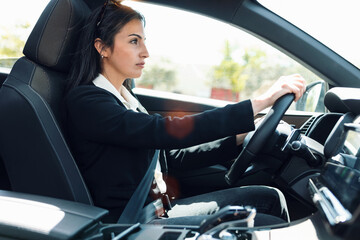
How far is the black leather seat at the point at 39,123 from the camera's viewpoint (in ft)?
4.41

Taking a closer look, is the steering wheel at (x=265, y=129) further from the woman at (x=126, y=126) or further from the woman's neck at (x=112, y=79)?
the woman's neck at (x=112, y=79)

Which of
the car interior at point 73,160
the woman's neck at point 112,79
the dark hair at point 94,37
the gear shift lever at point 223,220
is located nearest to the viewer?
the gear shift lever at point 223,220

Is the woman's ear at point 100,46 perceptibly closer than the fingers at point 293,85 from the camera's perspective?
No

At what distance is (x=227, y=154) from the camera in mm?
1771

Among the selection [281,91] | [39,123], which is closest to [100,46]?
[39,123]

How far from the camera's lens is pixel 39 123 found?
134 cm

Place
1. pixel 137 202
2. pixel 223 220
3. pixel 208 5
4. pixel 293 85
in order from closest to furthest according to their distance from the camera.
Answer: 1. pixel 223 220
2. pixel 293 85
3. pixel 137 202
4. pixel 208 5

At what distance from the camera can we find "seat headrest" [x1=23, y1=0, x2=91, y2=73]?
143 centimetres

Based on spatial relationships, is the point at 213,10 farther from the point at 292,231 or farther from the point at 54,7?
the point at 292,231

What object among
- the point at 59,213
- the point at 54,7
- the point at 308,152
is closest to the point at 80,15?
the point at 54,7

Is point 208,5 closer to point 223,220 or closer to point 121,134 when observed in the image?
point 121,134

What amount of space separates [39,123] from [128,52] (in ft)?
1.49

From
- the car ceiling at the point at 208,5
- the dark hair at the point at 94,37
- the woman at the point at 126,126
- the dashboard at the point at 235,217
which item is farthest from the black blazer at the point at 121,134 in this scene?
the car ceiling at the point at 208,5

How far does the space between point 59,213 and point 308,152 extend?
2.81 ft
